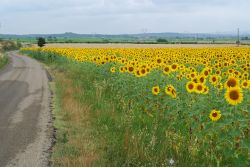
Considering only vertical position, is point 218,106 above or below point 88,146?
above

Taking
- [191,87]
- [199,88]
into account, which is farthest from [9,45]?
[199,88]

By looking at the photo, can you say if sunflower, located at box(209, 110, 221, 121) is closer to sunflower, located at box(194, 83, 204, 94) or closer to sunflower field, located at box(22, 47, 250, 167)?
sunflower field, located at box(22, 47, 250, 167)

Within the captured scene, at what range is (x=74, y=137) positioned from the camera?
947 centimetres

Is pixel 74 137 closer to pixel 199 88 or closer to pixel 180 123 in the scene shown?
pixel 180 123

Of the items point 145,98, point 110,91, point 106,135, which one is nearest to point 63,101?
point 110,91

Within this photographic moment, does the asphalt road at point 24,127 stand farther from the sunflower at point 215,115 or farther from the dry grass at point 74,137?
the sunflower at point 215,115

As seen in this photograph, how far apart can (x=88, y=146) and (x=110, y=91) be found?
636 centimetres

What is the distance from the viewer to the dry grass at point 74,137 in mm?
7560

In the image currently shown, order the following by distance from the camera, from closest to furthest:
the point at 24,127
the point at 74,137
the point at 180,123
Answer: the point at 180,123
the point at 74,137
the point at 24,127

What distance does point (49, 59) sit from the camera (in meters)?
44.5

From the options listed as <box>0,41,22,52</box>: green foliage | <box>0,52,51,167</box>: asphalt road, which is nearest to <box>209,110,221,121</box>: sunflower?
<box>0,52,51,167</box>: asphalt road

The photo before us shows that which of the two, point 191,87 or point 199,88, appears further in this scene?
point 191,87

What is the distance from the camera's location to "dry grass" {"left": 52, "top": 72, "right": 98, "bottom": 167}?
7.56 meters

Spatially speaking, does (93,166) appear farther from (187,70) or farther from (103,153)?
(187,70)
